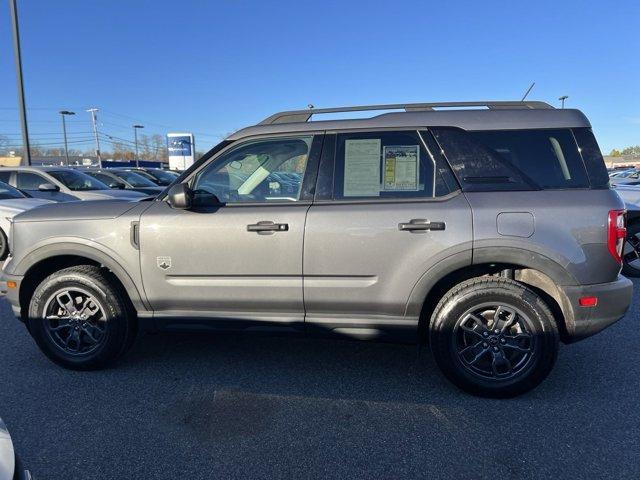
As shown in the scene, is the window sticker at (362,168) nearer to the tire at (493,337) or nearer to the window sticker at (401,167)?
the window sticker at (401,167)

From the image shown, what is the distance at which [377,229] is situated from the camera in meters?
2.98

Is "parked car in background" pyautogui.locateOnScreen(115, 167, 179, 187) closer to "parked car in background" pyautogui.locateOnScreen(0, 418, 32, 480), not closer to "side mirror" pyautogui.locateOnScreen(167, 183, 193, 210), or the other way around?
"side mirror" pyautogui.locateOnScreen(167, 183, 193, 210)

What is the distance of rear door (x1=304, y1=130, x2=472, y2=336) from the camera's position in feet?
9.70

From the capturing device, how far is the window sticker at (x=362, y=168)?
3.14 metres

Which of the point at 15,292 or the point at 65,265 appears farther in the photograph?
the point at 65,265

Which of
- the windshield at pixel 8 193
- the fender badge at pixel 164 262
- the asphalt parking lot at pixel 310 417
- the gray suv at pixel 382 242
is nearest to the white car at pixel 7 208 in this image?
the windshield at pixel 8 193

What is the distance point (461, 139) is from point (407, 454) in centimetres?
204

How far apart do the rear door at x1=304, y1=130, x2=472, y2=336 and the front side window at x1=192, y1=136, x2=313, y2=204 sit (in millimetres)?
233

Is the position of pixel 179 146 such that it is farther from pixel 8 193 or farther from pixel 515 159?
pixel 515 159

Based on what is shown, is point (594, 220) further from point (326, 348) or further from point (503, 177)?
point (326, 348)

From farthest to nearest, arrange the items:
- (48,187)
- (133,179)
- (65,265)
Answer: (133,179) → (48,187) → (65,265)

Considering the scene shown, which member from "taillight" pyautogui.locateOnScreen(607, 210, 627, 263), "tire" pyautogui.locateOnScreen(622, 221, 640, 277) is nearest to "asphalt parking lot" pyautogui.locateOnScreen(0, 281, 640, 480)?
"taillight" pyautogui.locateOnScreen(607, 210, 627, 263)

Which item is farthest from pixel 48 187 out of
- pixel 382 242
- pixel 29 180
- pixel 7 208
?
pixel 382 242

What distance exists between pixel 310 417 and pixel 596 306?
78.7 inches
